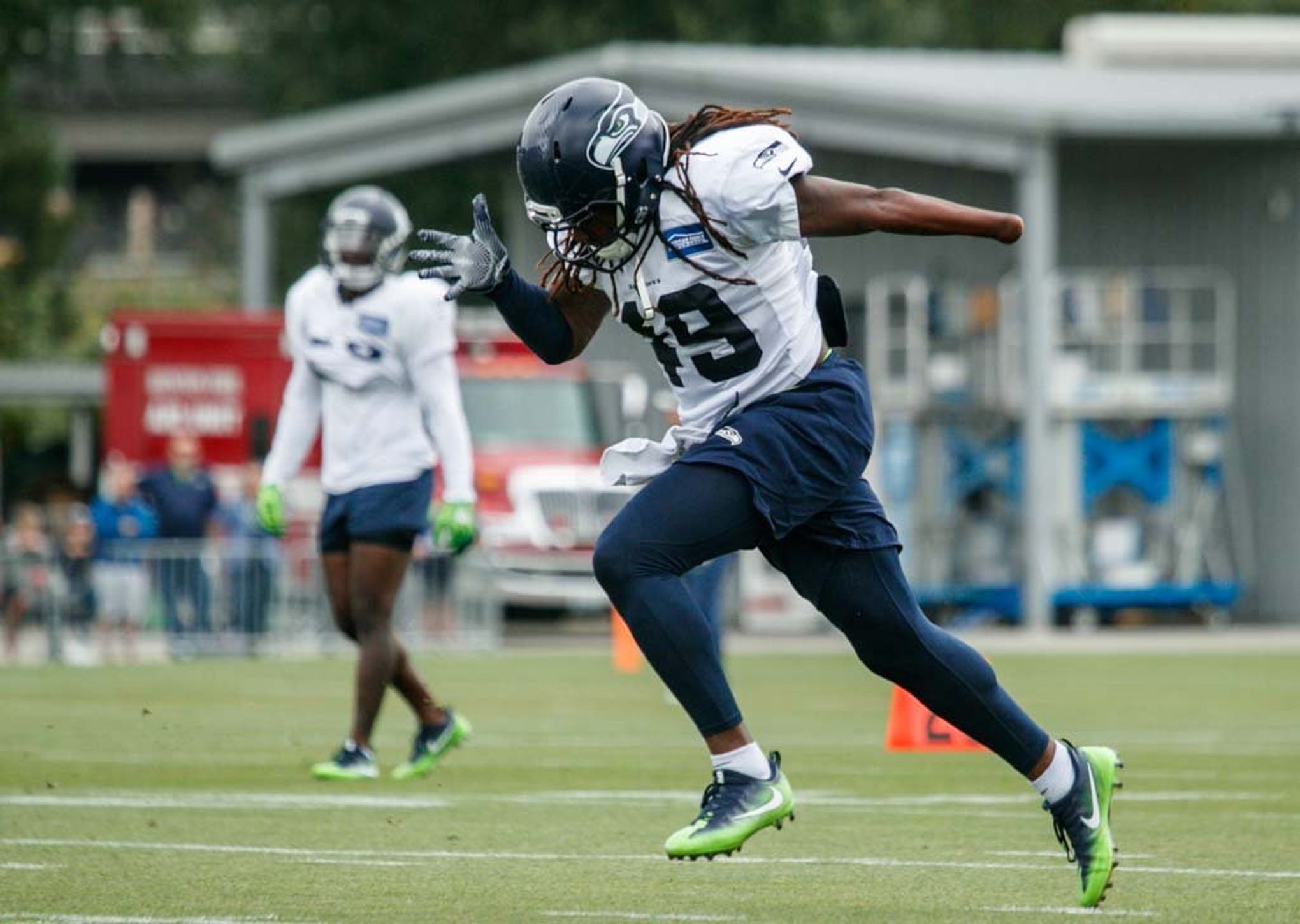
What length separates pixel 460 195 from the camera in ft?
143

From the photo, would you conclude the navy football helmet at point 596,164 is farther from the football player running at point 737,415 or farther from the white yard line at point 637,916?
the white yard line at point 637,916

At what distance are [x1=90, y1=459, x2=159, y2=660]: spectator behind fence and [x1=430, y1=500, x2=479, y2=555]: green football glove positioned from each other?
11979mm

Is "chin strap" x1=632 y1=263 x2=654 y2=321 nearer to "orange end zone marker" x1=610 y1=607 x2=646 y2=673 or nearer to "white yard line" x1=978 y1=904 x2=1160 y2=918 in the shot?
"white yard line" x1=978 y1=904 x2=1160 y2=918

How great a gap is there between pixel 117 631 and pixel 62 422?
787 inches

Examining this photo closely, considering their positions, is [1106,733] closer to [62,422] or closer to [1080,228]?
[1080,228]

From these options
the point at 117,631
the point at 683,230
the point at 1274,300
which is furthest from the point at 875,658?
the point at 1274,300

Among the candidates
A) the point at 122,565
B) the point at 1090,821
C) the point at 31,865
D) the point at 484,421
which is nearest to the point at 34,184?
the point at 484,421

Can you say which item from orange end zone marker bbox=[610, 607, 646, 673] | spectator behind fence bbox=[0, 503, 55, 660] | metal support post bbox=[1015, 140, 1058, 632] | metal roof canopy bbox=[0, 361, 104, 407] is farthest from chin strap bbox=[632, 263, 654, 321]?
metal roof canopy bbox=[0, 361, 104, 407]

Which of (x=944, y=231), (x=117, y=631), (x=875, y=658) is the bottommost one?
(x=117, y=631)

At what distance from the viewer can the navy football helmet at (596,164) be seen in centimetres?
634

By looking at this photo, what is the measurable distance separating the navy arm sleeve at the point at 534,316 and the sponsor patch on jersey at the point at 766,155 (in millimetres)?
706

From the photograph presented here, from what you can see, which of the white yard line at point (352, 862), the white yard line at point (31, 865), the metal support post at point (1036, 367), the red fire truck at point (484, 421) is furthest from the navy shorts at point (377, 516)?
the metal support post at point (1036, 367)

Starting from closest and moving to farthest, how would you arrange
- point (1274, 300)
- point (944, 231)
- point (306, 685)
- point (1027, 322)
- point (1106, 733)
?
1. point (944, 231)
2. point (1106, 733)
3. point (306, 685)
4. point (1027, 322)
5. point (1274, 300)

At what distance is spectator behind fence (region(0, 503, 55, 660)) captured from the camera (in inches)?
872
